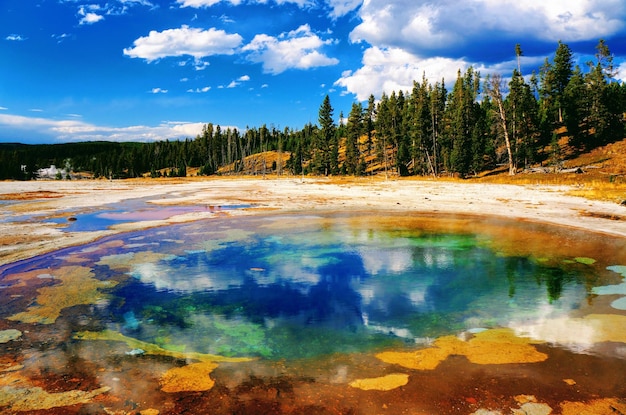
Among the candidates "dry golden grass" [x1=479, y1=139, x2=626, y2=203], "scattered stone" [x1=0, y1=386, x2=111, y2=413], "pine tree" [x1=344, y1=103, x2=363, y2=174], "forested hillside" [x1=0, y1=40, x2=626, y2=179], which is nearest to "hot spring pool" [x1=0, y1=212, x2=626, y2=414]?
"scattered stone" [x1=0, y1=386, x2=111, y2=413]

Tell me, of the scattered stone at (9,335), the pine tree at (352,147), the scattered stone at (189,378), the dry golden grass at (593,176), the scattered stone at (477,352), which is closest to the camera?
the scattered stone at (189,378)

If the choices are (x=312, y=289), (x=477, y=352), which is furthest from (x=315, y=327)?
(x=477, y=352)

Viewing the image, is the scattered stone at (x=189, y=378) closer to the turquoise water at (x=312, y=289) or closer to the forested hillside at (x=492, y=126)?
the turquoise water at (x=312, y=289)

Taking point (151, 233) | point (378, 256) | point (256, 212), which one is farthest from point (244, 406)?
point (256, 212)

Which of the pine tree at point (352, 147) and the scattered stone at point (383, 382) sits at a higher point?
the pine tree at point (352, 147)

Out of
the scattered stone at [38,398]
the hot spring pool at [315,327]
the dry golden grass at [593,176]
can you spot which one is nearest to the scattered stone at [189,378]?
the hot spring pool at [315,327]

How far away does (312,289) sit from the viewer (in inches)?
421

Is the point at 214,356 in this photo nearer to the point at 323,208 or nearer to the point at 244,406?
the point at 244,406

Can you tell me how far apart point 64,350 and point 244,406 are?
3.86 meters

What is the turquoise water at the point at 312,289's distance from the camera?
782 centimetres

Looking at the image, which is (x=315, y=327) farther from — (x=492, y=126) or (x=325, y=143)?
(x=325, y=143)

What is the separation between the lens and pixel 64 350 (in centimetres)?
692

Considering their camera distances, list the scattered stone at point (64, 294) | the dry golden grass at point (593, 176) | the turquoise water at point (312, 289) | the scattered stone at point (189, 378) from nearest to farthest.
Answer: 1. the scattered stone at point (189, 378)
2. the turquoise water at point (312, 289)
3. the scattered stone at point (64, 294)
4. the dry golden grass at point (593, 176)

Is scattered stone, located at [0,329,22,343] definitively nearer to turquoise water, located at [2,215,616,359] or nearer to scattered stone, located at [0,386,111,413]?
turquoise water, located at [2,215,616,359]
